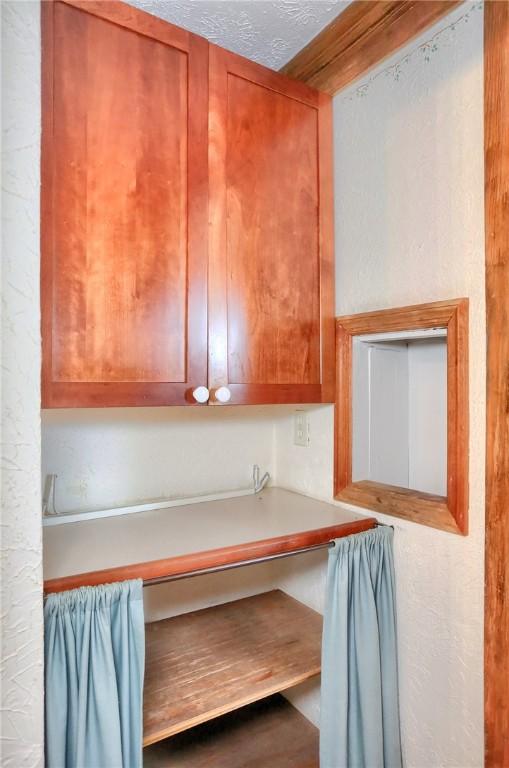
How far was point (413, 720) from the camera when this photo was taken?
1.34 meters

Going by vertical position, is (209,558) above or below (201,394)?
below

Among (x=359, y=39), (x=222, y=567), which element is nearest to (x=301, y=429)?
(x=222, y=567)

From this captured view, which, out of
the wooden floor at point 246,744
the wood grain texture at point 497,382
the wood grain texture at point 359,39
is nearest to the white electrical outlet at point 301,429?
the wood grain texture at point 497,382

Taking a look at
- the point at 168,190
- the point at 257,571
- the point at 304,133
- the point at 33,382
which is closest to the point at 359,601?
the point at 257,571

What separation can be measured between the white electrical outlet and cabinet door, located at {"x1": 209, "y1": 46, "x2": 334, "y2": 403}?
0.23 metres

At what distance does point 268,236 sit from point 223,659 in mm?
1347

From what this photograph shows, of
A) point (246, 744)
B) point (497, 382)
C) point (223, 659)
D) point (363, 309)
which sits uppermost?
→ point (363, 309)

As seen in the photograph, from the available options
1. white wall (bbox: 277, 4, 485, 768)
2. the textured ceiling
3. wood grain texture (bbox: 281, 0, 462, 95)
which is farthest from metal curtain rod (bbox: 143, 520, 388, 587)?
the textured ceiling

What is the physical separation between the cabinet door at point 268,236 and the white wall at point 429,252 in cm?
10

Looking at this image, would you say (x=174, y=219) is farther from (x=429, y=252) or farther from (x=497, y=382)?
(x=497, y=382)

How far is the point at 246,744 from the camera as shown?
5.17ft

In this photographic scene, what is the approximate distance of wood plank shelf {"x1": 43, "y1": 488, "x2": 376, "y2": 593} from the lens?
1.07 metres

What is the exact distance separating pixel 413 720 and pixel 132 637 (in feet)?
3.04

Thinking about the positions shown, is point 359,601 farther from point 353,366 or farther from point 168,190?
point 168,190
